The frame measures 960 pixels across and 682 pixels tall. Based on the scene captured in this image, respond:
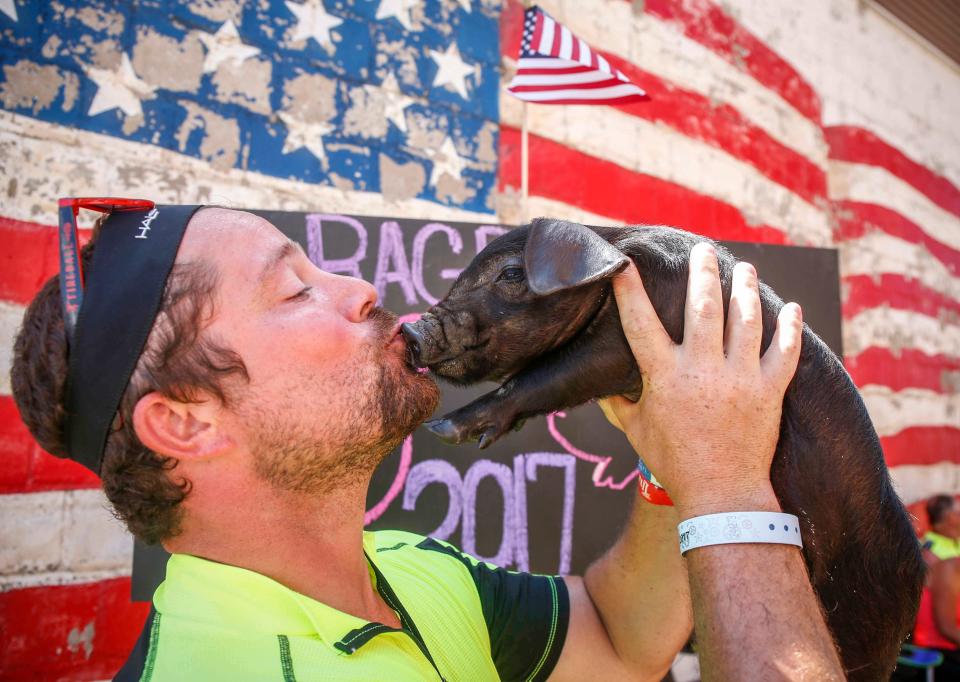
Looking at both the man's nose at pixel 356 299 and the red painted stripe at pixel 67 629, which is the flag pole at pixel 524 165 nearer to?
the man's nose at pixel 356 299

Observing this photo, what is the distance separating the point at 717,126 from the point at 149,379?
527cm

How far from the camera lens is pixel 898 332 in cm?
708

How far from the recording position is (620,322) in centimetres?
181

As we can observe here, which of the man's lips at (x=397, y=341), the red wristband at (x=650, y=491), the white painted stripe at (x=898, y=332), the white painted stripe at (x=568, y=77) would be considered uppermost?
the white painted stripe at (x=568, y=77)

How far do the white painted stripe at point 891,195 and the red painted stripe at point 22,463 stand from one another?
664 cm

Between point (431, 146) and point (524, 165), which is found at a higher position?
point (431, 146)

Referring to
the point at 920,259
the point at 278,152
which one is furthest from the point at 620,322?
the point at 920,259

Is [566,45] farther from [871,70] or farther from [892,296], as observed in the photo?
[871,70]

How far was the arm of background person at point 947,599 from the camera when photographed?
4754 millimetres

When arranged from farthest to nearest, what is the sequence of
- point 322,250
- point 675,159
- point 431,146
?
point 675,159
point 431,146
point 322,250

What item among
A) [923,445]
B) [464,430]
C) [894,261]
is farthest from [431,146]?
[923,445]

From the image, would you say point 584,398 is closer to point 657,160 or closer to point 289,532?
point 289,532

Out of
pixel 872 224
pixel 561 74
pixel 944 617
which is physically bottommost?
pixel 944 617

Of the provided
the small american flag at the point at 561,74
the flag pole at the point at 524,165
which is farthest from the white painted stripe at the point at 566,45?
the flag pole at the point at 524,165
